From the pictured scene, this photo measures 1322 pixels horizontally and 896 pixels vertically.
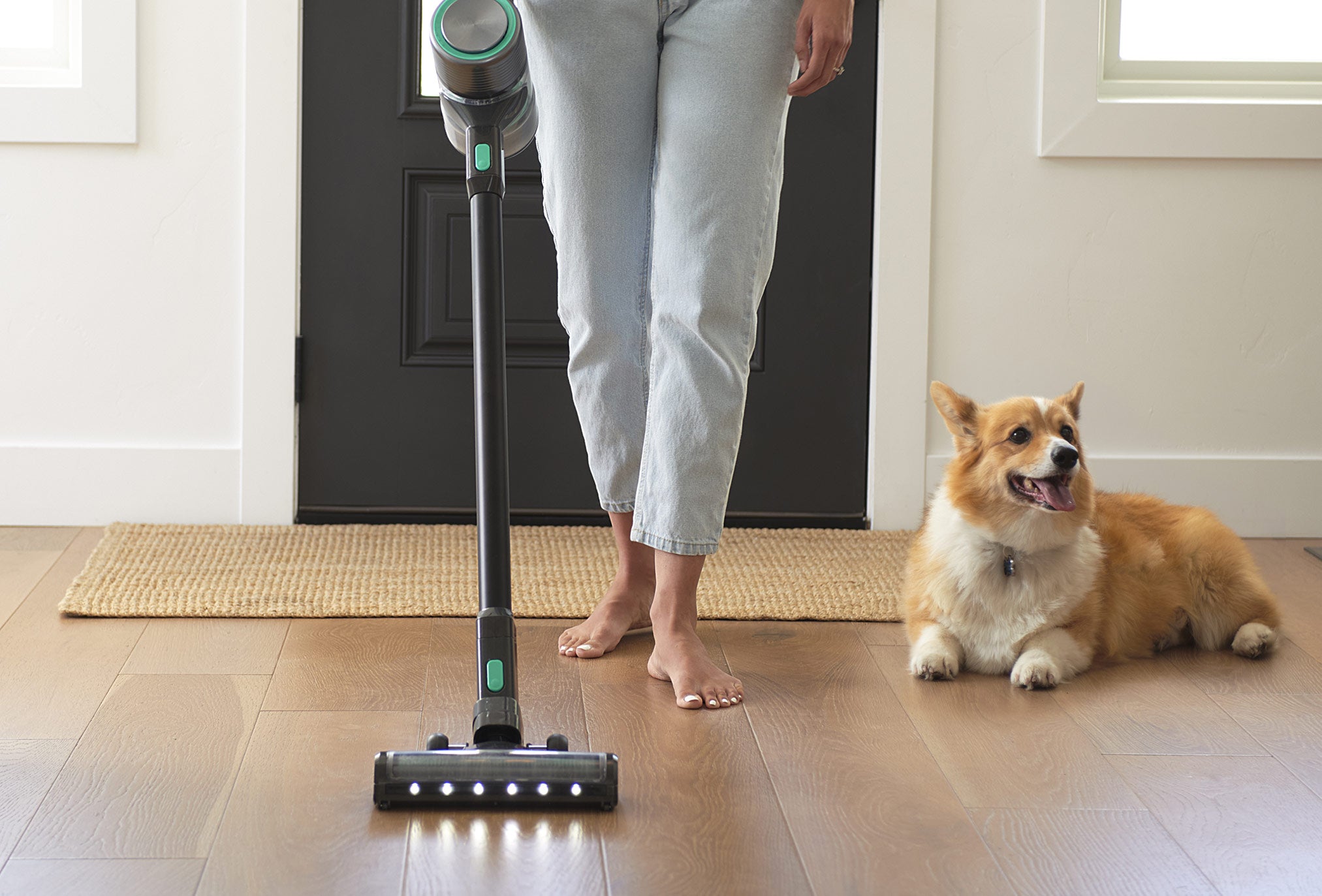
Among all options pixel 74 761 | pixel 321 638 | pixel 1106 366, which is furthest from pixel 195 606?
pixel 1106 366

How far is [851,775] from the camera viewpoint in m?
1.32

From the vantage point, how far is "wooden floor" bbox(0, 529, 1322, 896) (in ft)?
3.57

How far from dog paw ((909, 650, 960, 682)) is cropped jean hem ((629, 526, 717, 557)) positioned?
1.16 feet

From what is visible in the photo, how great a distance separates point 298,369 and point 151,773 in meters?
1.39

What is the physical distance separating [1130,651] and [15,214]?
2.23m

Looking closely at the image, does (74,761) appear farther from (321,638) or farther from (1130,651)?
(1130,651)

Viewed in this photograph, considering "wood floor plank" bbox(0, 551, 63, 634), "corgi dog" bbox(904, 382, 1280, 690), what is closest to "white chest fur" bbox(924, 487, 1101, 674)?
"corgi dog" bbox(904, 382, 1280, 690)

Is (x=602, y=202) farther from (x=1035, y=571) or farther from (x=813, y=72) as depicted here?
(x=1035, y=571)

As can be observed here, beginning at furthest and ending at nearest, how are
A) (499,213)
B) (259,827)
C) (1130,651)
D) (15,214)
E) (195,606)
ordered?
(15,214)
(195,606)
(1130,651)
(499,213)
(259,827)

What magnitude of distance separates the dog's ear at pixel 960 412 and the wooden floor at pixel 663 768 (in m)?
0.33

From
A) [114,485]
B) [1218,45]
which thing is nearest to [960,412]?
[1218,45]

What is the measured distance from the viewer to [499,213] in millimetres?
1280

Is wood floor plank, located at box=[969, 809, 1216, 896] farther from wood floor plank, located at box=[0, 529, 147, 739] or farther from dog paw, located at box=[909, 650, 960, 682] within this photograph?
wood floor plank, located at box=[0, 529, 147, 739]

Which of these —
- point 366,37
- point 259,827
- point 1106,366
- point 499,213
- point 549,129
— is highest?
point 366,37
